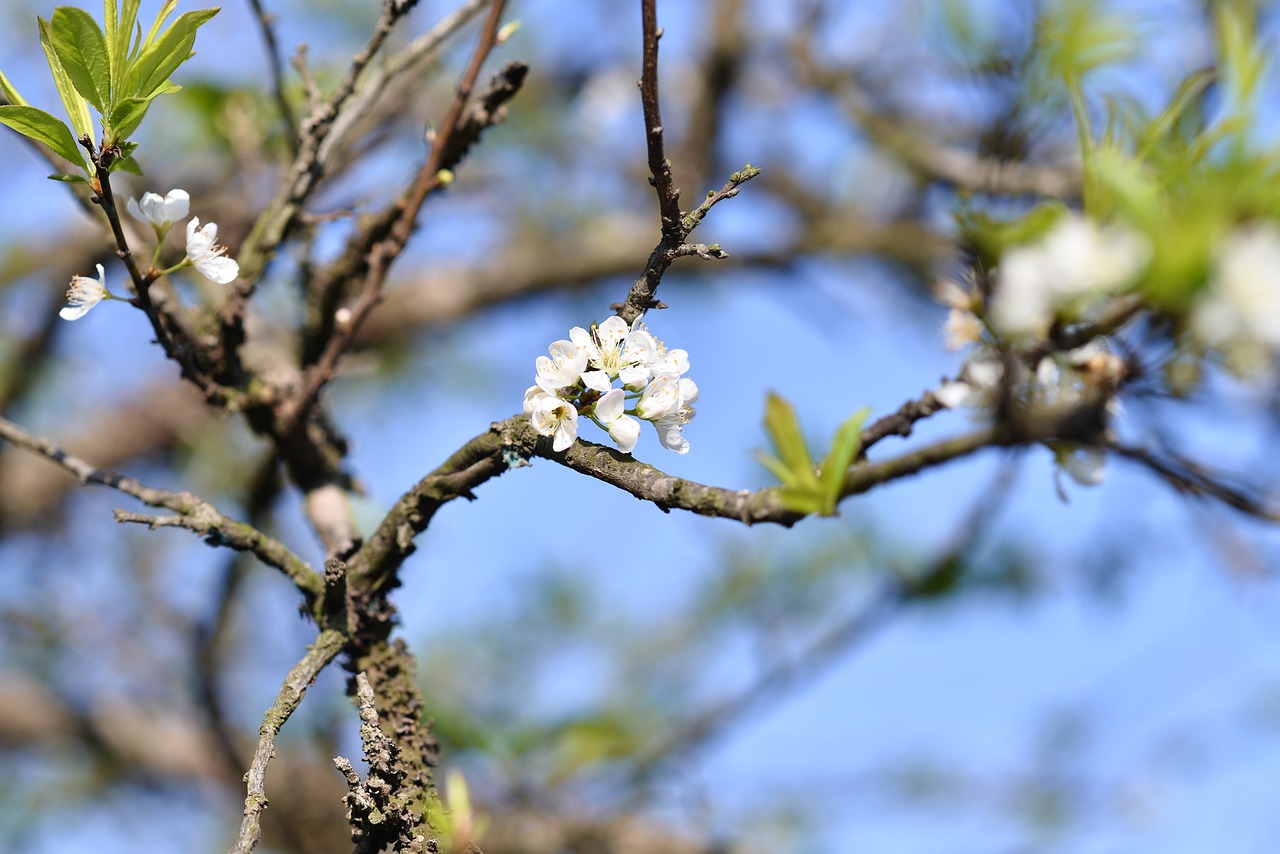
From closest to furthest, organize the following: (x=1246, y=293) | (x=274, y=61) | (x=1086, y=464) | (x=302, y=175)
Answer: (x=1246, y=293)
(x=1086, y=464)
(x=302, y=175)
(x=274, y=61)

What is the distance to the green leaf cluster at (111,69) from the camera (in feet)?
2.27

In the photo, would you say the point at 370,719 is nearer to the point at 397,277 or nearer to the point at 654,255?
the point at 654,255

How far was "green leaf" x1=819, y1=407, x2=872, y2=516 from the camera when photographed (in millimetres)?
589

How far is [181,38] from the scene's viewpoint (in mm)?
711

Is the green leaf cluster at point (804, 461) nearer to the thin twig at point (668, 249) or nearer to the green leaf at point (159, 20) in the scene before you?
the thin twig at point (668, 249)

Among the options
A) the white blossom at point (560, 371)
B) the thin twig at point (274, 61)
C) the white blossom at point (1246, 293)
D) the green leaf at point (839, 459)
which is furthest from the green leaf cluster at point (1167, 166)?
the thin twig at point (274, 61)

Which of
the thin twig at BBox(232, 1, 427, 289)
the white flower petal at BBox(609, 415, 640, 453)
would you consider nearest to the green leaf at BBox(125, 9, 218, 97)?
the thin twig at BBox(232, 1, 427, 289)

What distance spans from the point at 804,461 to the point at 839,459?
22mm

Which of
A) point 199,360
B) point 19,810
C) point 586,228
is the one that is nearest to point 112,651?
point 19,810

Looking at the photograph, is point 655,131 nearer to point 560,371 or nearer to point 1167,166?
point 560,371

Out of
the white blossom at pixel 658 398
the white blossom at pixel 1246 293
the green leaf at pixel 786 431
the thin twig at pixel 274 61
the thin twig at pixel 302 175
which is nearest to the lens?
the white blossom at pixel 1246 293

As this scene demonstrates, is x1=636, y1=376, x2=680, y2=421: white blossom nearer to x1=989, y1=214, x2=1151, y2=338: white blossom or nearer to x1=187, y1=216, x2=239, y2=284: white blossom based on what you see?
x1=989, y1=214, x2=1151, y2=338: white blossom

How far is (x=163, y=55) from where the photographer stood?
717 millimetres

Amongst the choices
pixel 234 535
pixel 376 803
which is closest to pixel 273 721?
pixel 376 803
